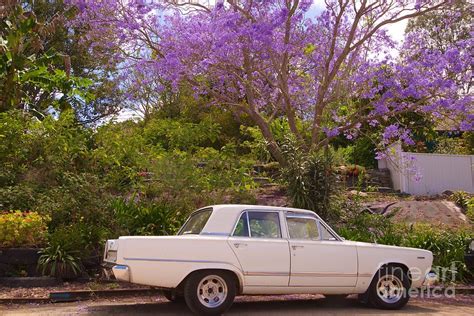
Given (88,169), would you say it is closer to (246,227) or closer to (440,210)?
(246,227)

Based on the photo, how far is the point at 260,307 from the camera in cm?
912

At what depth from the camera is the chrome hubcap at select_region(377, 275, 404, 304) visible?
9.06 metres

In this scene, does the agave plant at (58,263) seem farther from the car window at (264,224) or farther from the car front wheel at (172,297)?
the car window at (264,224)

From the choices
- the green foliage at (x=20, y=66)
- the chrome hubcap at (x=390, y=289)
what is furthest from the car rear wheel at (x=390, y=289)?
the green foliage at (x=20, y=66)

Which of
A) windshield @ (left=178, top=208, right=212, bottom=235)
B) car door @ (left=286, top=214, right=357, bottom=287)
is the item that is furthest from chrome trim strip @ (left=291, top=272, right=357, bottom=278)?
windshield @ (left=178, top=208, right=212, bottom=235)

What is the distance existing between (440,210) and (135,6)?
357 inches

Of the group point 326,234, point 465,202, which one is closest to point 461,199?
point 465,202

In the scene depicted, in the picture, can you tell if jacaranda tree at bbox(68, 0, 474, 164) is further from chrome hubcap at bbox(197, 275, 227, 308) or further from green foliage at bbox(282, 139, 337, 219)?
chrome hubcap at bbox(197, 275, 227, 308)

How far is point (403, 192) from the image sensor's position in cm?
1797

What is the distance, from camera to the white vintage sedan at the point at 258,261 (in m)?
7.96

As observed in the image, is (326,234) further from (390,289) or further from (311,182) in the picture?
(311,182)

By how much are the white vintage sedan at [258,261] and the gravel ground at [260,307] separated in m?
0.30

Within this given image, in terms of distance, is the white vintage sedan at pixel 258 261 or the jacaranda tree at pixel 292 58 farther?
the jacaranda tree at pixel 292 58

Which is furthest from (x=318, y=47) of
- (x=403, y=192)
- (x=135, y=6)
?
(x=403, y=192)
